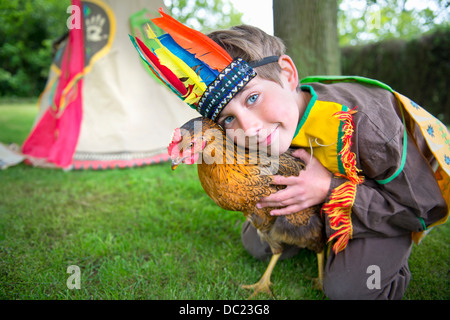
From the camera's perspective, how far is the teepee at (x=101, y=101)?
13.6ft

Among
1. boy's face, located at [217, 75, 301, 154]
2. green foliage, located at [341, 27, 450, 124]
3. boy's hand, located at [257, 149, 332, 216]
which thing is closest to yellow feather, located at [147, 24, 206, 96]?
boy's face, located at [217, 75, 301, 154]

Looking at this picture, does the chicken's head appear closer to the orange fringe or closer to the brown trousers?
the orange fringe

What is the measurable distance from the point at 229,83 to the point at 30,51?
22.0 meters

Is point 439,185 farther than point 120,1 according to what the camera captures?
No

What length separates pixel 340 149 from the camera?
1530 mm

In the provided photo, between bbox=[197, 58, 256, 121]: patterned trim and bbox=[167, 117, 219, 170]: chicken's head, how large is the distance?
16 cm

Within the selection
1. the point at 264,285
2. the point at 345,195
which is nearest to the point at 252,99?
the point at 345,195

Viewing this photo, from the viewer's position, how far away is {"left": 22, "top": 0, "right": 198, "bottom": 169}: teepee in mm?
4148

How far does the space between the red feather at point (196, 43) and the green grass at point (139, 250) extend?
1.37 metres

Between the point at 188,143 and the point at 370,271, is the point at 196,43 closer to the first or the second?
the point at 188,143

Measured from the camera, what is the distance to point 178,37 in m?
1.39
